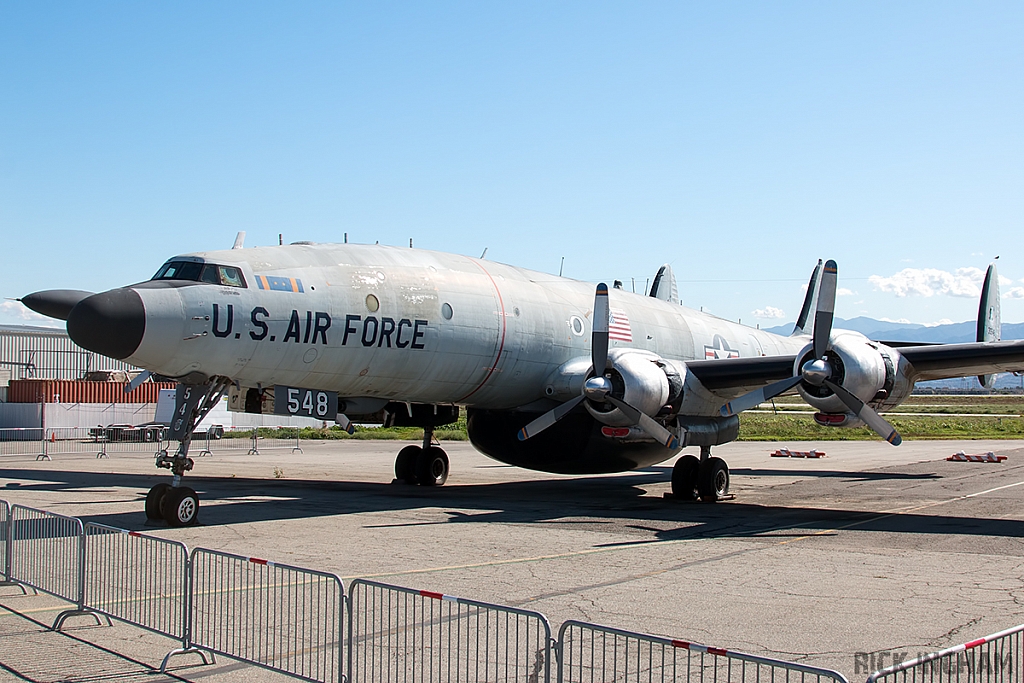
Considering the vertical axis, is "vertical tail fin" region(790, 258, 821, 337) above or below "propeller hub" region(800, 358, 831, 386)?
above

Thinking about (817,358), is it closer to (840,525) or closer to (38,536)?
(840,525)

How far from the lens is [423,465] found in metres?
22.1

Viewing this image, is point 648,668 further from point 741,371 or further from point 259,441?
point 259,441

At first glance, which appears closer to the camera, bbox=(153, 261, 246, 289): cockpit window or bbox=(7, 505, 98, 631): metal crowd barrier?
bbox=(7, 505, 98, 631): metal crowd barrier

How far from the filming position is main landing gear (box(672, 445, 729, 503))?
761 inches

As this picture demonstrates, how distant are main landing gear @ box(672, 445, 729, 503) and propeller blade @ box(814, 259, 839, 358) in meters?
3.86

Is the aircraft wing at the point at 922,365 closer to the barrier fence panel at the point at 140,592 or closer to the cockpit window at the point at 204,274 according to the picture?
the cockpit window at the point at 204,274

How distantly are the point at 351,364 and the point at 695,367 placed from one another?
6.89m

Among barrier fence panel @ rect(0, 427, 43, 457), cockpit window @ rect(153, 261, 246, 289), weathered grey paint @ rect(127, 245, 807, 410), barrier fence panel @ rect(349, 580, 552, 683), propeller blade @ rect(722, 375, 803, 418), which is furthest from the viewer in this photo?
Result: barrier fence panel @ rect(0, 427, 43, 457)

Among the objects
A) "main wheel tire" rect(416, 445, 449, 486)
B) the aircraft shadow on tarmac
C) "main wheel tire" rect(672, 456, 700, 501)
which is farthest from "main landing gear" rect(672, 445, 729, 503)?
"main wheel tire" rect(416, 445, 449, 486)

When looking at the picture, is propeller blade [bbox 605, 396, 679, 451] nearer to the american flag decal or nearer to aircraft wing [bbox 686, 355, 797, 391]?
aircraft wing [bbox 686, 355, 797, 391]

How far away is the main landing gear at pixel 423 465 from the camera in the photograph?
22.1m

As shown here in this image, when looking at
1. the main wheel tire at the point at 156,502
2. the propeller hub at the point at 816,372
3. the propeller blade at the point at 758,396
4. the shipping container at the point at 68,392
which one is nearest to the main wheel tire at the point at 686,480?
the propeller blade at the point at 758,396

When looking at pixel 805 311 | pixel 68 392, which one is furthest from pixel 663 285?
pixel 68 392
